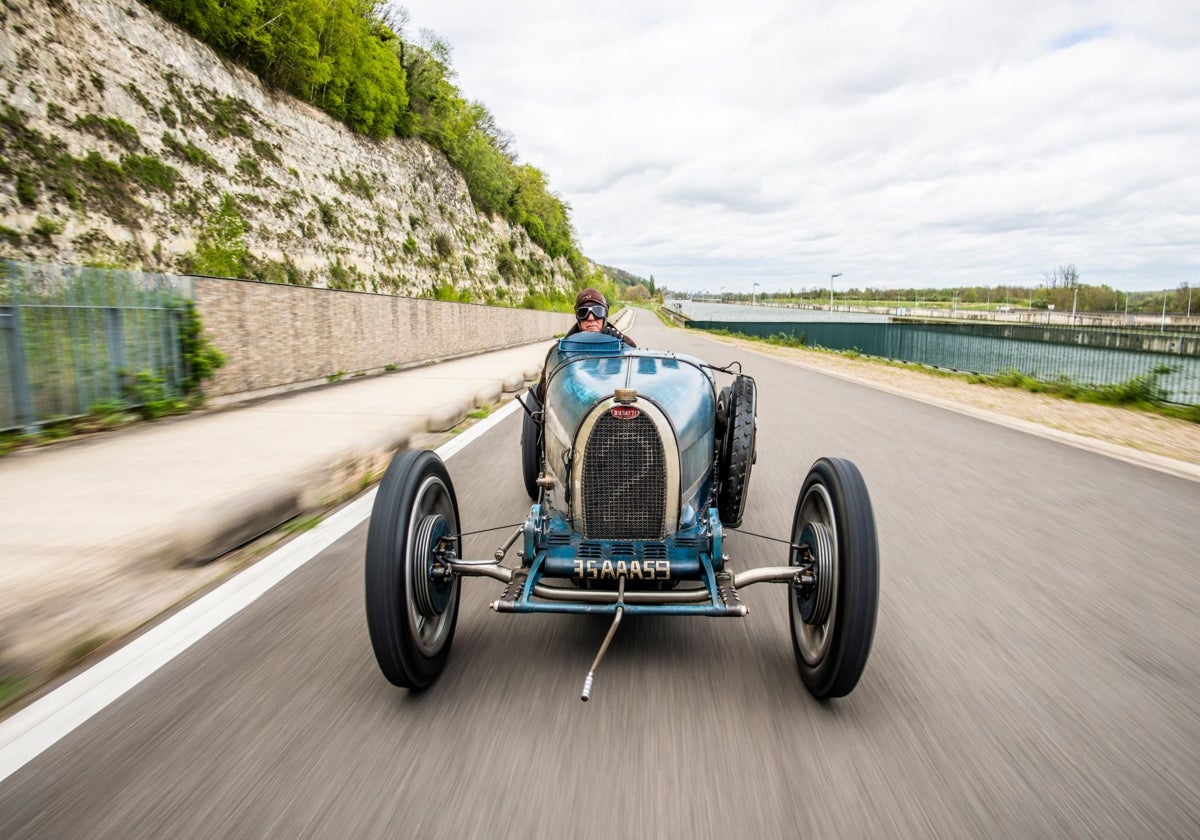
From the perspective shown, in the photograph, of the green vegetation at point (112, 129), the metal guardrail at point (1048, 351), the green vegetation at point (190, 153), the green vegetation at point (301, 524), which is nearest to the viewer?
the green vegetation at point (301, 524)

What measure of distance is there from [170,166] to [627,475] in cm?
2140

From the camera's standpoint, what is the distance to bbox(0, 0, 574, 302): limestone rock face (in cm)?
1505

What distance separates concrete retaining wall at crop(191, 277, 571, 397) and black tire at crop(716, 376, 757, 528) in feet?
26.0

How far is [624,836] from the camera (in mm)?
1942

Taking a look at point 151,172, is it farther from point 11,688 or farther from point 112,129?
point 11,688

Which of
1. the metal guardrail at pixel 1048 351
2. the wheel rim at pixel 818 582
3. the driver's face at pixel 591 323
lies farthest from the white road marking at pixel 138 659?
the metal guardrail at pixel 1048 351

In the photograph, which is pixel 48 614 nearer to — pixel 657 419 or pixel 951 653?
pixel 657 419

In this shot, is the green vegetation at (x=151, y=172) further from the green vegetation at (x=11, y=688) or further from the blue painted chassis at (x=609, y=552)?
the blue painted chassis at (x=609, y=552)

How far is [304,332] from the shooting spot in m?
12.0

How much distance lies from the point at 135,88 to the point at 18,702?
21864 mm

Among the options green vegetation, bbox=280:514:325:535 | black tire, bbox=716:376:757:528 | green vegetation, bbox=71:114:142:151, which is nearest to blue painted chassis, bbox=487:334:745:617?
black tire, bbox=716:376:757:528

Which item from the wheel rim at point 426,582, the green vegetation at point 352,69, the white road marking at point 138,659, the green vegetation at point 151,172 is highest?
the green vegetation at point 352,69

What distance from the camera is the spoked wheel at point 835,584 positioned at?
2.49 metres

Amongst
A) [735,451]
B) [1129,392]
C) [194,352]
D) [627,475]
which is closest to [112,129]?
[194,352]
